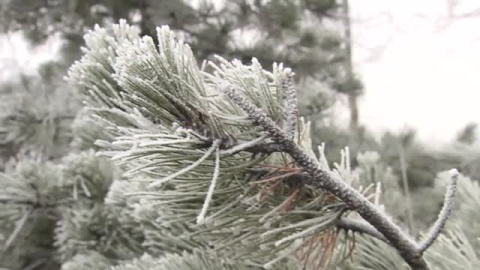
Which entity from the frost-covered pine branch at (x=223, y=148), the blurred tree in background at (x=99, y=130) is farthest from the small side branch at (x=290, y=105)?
the blurred tree in background at (x=99, y=130)

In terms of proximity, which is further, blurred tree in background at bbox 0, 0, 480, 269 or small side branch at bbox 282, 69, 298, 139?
blurred tree in background at bbox 0, 0, 480, 269

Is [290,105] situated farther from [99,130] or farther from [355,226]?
[99,130]

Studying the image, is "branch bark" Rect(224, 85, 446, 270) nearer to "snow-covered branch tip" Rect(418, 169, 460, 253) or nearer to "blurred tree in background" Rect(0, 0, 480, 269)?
"snow-covered branch tip" Rect(418, 169, 460, 253)

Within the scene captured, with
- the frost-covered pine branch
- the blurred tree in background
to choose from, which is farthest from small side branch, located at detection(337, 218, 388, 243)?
the blurred tree in background

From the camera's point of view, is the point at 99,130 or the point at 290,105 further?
the point at 99,130

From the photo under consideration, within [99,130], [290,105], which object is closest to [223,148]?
[290,105]

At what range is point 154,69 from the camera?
0.30 metres

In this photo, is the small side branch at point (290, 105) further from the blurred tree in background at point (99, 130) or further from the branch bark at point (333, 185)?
the blurred tree in background at point (99, 130)

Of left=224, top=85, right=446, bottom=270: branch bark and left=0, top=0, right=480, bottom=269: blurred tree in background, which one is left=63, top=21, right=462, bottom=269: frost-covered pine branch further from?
left=0, top=0, right=480, bottom=269: blurred tree in background

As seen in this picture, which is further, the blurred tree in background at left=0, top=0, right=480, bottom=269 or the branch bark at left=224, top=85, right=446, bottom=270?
the blurred tree in background at left=0, top=0, right=480, bottom=269

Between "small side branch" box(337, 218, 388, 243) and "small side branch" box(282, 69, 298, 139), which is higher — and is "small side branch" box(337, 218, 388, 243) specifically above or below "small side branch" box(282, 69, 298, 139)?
below

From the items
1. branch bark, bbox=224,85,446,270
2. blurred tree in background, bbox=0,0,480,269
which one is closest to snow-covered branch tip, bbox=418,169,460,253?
branch bark, bbox=224,85,446,270

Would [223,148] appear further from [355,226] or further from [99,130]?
[99,130]

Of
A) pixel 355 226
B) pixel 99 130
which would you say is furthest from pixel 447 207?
pixel 99 130
